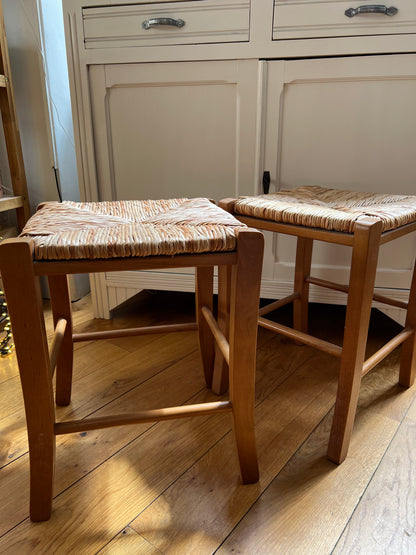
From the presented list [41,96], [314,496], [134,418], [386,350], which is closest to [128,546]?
[134,418]

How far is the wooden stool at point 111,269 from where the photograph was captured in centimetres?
62

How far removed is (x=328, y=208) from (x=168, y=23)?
2.15 feet

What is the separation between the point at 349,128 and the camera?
1.14 meters

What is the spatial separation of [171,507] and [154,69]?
105 centimetres

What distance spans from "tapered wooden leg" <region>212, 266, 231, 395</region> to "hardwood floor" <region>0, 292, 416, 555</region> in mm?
40

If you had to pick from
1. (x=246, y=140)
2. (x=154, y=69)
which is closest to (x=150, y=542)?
(x=246, y=140)

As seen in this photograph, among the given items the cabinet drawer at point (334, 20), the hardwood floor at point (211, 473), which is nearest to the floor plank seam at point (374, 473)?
the hardwood floor at point (211, 473)

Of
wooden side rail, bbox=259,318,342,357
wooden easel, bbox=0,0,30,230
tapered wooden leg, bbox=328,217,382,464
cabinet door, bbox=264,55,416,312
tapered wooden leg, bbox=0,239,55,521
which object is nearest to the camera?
tapered wooden leg, bbox=0,239,55,521

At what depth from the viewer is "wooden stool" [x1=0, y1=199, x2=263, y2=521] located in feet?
2.03

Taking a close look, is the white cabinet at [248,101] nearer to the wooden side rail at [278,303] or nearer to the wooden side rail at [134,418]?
the wooden side rail at [278,303]

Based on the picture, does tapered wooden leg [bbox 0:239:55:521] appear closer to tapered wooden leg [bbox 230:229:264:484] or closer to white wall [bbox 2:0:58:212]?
tapered wooden leg [bbox 230:229:264:484]

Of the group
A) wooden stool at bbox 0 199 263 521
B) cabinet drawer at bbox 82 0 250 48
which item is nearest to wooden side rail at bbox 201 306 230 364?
wooden stool at bbox 0 199 263 521

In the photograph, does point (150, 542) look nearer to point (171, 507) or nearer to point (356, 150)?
point (171, 507)

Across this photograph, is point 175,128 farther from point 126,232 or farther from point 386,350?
point 386,350
